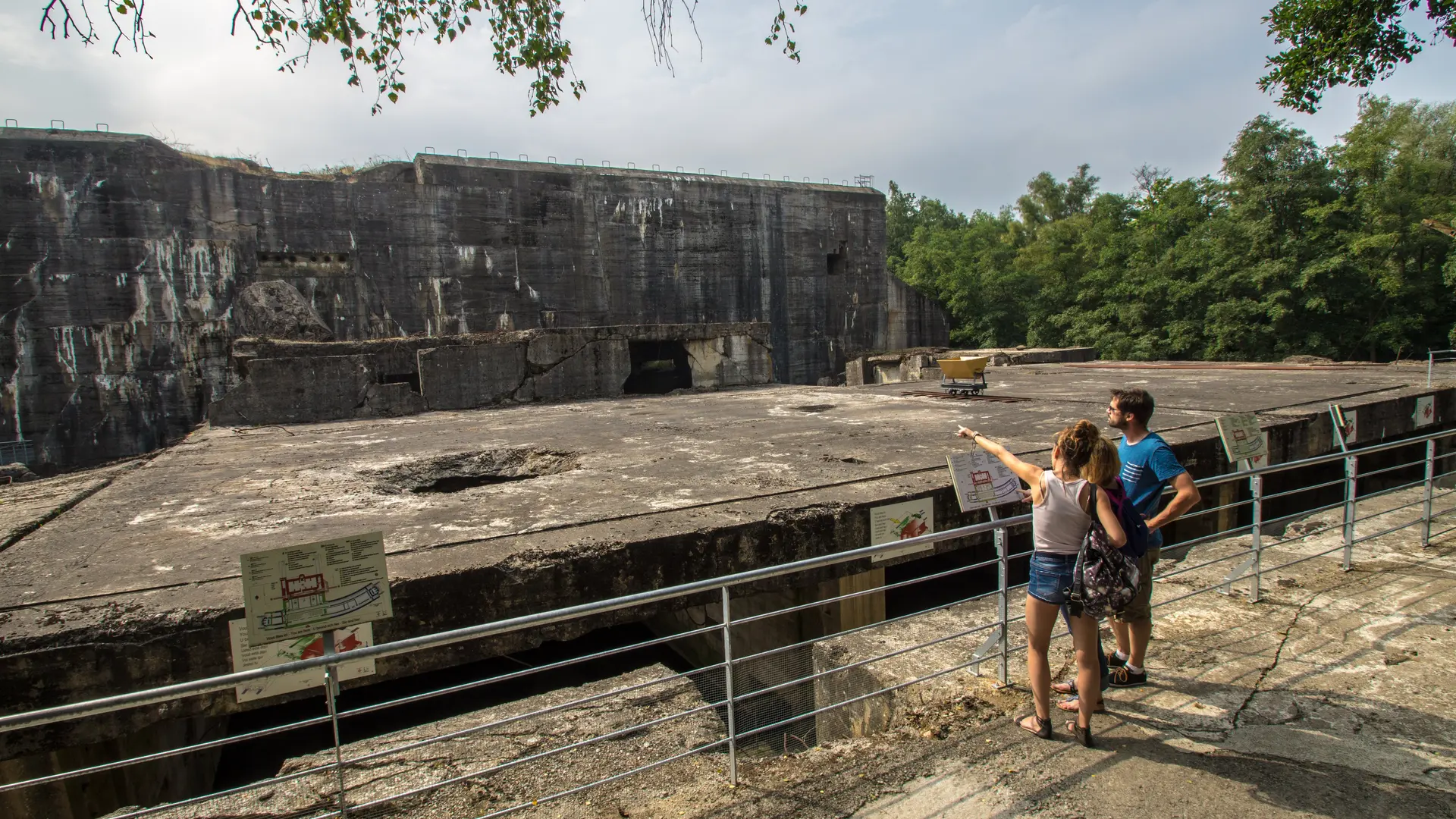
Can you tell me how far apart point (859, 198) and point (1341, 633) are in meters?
25.4

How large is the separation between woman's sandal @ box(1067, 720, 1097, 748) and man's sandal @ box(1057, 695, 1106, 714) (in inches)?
4.8

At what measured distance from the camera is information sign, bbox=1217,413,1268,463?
13.2 feet

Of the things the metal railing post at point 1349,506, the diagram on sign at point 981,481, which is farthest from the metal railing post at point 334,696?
the metal railing post at point 1349,506

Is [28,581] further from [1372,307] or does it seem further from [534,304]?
[1372,307]

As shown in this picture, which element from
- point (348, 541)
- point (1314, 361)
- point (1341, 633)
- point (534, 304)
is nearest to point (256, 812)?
point (348, 541)

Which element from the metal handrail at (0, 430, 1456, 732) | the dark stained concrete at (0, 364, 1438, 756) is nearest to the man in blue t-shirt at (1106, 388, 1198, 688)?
the metal handrail at (0, 430, 1456, 732)

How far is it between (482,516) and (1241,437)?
416 cm

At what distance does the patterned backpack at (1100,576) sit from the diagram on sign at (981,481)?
0.57 meters

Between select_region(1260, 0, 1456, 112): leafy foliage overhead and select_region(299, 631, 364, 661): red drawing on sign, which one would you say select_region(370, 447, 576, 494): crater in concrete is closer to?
select_region(299, 631, 364, 661): red drawing on sign

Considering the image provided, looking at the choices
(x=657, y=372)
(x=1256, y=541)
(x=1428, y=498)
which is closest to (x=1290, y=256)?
(x=657, y=372)

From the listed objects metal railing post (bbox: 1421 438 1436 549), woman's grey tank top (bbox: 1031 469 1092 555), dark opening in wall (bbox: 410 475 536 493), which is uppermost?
woman's grey tank top (bbox: 1031 469 1092 555)

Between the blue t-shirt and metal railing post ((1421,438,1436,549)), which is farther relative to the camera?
metal railing post ((1421,438,1436,549))

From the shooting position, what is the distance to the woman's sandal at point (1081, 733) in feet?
8.39

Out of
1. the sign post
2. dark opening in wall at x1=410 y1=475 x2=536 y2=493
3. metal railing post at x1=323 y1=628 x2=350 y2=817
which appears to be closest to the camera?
metal railing post at x1=323 y1=628 x2=350 y2=817
